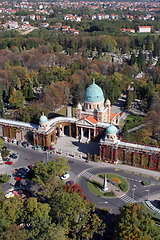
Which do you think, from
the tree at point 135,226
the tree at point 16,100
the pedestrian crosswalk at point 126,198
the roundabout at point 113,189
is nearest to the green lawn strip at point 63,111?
the tree at point 16,100

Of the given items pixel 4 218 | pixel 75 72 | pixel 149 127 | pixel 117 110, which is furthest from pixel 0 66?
pixel 4 218

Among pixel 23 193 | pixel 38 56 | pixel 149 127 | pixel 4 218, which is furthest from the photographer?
pixel 38 56

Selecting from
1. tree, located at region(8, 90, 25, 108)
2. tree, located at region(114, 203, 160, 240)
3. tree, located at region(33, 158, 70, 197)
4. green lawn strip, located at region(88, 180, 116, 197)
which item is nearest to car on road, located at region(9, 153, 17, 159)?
tree, located at region(33, 158, 70, 197)

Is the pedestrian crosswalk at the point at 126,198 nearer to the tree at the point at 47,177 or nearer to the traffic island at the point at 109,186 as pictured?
the traffic island at the point at 109,186

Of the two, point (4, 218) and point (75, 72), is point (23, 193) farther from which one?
point (75, 72)

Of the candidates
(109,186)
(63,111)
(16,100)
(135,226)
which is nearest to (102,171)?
(109,186)

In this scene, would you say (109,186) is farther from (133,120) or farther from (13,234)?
(133,120)
